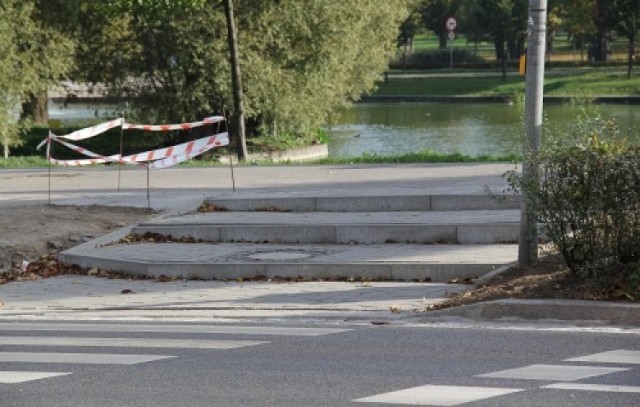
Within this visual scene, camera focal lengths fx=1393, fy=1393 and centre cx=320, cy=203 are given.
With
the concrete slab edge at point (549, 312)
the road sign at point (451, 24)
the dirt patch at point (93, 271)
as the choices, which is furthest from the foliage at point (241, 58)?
the road sign at point (451, 24)

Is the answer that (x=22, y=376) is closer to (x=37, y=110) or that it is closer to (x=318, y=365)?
(x=318, y=365)

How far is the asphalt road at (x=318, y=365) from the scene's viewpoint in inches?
353

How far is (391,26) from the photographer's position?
53219 mm

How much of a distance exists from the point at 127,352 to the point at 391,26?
43235 mm

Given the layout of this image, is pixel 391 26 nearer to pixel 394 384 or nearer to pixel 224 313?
pixel 224 313

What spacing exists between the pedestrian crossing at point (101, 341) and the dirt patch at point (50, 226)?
3914mm

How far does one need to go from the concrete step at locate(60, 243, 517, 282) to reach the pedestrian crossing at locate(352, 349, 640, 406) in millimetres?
4226

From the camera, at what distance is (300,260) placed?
50.2 feet

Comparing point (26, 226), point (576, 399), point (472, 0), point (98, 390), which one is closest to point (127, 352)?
point (98, 390)

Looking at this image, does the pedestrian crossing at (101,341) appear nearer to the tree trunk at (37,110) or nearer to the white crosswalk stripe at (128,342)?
the white crosswalk stripe at (128,342)

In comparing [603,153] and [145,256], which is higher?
[603,153]

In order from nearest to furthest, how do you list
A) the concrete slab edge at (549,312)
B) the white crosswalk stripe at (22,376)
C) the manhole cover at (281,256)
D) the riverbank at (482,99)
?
the white crosswalk stripe at (22,376) < the concrete slab edge at (549,312) < the manhole cover at (281,256) < the riverbank at (482,99)

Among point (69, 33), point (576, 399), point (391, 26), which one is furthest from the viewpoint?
point (391, 26)

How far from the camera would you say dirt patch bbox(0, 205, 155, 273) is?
16.8 meters
